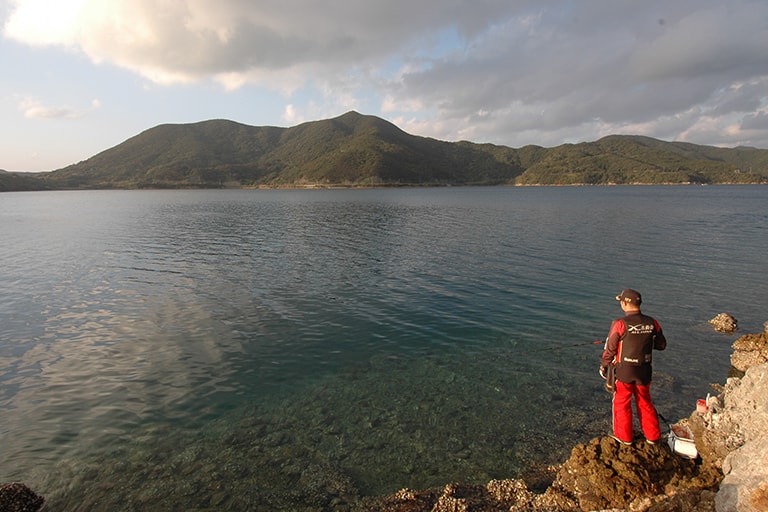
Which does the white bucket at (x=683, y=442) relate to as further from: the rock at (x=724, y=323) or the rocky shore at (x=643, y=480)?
the rock at (x=724, y=323)

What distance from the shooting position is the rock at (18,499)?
855 cm

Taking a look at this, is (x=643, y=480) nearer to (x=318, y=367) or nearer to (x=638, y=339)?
(x=638, y=339)

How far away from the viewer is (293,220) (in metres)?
71.9

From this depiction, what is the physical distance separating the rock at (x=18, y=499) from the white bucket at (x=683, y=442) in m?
14.0

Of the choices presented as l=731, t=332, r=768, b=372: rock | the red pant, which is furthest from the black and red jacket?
l=731, t=332, r=768, b=372: rock

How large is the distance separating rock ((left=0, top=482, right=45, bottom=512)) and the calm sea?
0.31m

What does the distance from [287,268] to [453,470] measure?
81.6 ft

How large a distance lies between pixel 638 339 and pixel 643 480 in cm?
265

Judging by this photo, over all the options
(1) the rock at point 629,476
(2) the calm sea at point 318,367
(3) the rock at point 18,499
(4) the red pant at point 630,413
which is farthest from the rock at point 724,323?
(3) the rock at point 18,499

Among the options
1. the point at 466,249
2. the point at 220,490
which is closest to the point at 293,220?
the point at 466,249

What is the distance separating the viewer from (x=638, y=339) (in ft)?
26.0

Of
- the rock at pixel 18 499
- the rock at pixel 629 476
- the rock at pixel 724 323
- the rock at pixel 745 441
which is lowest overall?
the rock at pixel 18 499

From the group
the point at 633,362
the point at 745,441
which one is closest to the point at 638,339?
the point at 633,362

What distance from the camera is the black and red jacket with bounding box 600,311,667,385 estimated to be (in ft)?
26.0
